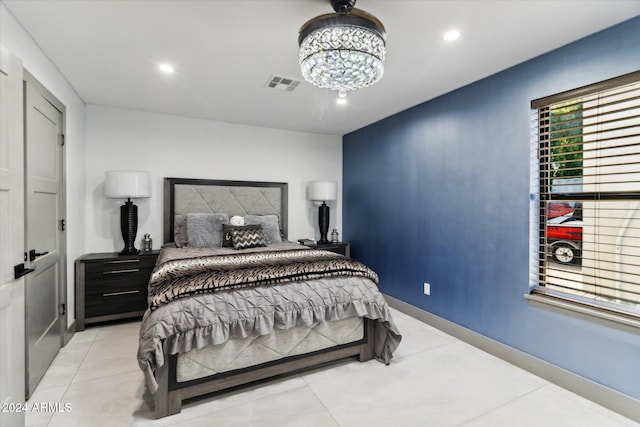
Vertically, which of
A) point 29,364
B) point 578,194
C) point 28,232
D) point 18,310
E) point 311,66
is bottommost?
point 29,364

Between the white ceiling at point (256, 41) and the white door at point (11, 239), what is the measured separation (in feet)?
2.44

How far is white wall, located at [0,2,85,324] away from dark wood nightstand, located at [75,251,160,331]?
96 mm

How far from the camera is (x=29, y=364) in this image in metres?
2.12

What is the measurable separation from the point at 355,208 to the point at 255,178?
1.64 metres

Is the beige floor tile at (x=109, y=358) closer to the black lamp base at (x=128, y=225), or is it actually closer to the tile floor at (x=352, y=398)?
the tile floor at (x=352, y=398)

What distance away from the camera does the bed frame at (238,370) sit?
1964 mm

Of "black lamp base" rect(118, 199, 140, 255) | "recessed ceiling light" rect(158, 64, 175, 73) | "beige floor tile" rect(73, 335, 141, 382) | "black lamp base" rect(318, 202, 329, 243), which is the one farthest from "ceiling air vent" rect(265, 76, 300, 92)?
"beige floor tile" rect(73, 335, 141, 382)

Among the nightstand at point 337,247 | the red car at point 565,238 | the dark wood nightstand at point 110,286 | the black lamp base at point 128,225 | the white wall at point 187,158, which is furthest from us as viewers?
the nightstand at point 337,247

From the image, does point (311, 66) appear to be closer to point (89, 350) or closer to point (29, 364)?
point (29, 364)

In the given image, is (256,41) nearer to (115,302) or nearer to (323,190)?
(323,190)

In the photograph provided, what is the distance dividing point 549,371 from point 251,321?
2.34 m

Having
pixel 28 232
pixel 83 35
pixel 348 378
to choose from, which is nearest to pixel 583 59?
pixel 348 378

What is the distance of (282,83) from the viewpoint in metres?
3.05

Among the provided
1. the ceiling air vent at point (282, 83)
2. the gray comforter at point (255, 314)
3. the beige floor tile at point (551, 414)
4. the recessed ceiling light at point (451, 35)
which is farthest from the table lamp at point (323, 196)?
the beige floor tile at point (551, 414)
